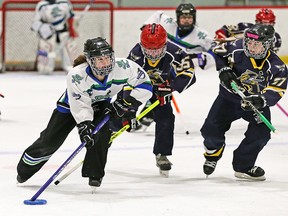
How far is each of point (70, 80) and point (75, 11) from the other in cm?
573

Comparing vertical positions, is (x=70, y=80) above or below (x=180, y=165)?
above

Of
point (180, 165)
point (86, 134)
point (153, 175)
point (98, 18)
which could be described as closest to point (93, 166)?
point (86, 134)

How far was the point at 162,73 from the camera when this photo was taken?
5500 millimetres

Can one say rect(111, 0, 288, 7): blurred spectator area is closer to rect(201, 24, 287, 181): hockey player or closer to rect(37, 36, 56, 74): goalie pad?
rect(37, 36, 56, 74): goalie pad

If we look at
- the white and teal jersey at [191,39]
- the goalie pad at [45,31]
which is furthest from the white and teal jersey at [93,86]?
the goalie pad at [45,31]

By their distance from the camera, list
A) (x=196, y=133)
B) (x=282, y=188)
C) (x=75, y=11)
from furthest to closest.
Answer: (x=75, y=11), (x=196, y=133), (x=282, y=188)

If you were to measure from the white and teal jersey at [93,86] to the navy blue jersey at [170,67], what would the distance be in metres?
0.57

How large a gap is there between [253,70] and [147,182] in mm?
854

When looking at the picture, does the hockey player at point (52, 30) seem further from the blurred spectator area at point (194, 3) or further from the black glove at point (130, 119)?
the black glove at point (130, 119)

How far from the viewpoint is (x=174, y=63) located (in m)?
5.52

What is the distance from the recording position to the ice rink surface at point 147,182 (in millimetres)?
4469

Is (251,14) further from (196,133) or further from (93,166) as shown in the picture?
(93,166)

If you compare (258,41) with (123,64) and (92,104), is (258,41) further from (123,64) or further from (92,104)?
(92,104)

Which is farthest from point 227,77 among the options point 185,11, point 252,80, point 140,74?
point 185,11
